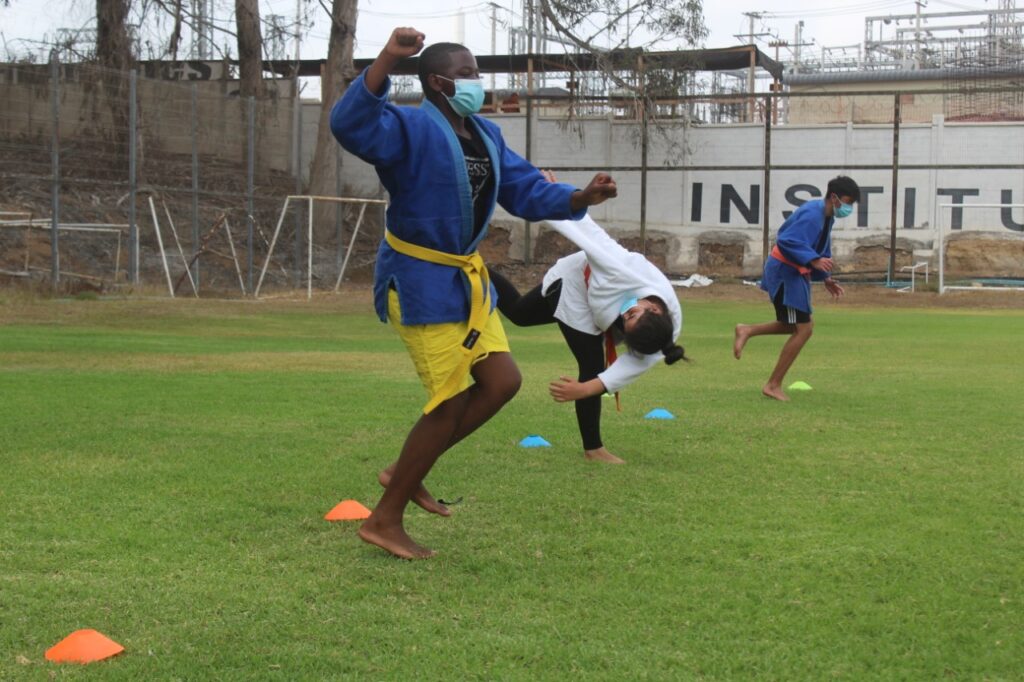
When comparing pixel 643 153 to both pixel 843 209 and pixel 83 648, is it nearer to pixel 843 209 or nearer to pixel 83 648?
pixel 843 209

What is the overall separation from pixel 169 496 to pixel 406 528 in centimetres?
117

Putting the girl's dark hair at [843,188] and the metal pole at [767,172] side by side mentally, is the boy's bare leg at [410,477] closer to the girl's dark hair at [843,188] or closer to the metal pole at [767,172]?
the girl's dark hair at [843,188]

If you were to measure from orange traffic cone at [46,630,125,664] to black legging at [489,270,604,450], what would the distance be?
135 inches

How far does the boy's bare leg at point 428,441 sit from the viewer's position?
4.75m

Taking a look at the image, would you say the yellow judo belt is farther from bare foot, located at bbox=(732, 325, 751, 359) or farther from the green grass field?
bare foot, located at bbox=(732, 325, 751, 359)

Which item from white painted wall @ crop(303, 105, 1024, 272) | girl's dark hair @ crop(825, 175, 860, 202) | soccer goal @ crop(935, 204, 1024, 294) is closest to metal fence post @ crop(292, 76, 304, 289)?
white painted wall @ crop(303, 105, 1024, 272)

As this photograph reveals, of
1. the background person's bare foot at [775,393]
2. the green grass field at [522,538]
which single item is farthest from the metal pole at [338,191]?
the background person's bare foot at [775,393]

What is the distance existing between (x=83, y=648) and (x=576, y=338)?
160 inches

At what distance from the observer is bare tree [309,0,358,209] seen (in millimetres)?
28609

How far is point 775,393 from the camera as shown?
32.2 ft

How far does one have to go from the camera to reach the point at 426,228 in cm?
478

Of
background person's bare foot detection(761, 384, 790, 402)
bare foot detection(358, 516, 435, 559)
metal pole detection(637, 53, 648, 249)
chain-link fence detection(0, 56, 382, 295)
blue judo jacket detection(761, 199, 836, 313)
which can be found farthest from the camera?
metal pole detection(637, 53, 648, 249)

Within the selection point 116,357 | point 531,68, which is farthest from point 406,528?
point 531,68

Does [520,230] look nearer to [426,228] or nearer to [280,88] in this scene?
[280,88]
